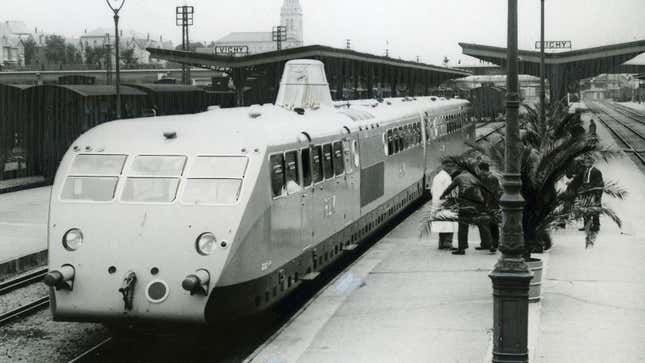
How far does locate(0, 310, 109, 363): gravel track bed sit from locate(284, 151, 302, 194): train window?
3.42 metres

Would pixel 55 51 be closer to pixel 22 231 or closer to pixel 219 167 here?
pixel 22 231

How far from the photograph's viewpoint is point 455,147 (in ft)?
117

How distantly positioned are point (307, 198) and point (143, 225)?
347 cm

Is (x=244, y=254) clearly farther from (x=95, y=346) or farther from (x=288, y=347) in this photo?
(x=95, y=346)

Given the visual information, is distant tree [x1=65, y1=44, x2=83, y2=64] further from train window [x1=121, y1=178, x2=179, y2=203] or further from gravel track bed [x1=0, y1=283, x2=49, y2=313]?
train window [x1=121, y1=178, x2=179, y2=203]

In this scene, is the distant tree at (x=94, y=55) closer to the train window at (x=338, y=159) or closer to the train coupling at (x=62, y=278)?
the train window at (x=338, y=159)

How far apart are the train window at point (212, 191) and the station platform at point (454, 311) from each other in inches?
76.0

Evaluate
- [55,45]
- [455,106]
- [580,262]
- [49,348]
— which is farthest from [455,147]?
[55,45]

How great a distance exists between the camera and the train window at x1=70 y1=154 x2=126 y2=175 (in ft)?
40.9

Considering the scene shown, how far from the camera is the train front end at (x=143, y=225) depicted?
1142 centimetres

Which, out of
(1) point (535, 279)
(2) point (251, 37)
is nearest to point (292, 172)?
(1) point (535, 279)

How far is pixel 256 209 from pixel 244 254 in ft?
2.11

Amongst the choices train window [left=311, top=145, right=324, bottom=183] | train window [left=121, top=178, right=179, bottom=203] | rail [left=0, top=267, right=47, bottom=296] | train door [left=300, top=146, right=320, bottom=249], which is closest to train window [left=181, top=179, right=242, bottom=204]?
train window [left=121, top=178, right=179, bottom=203]

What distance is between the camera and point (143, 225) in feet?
38.4
